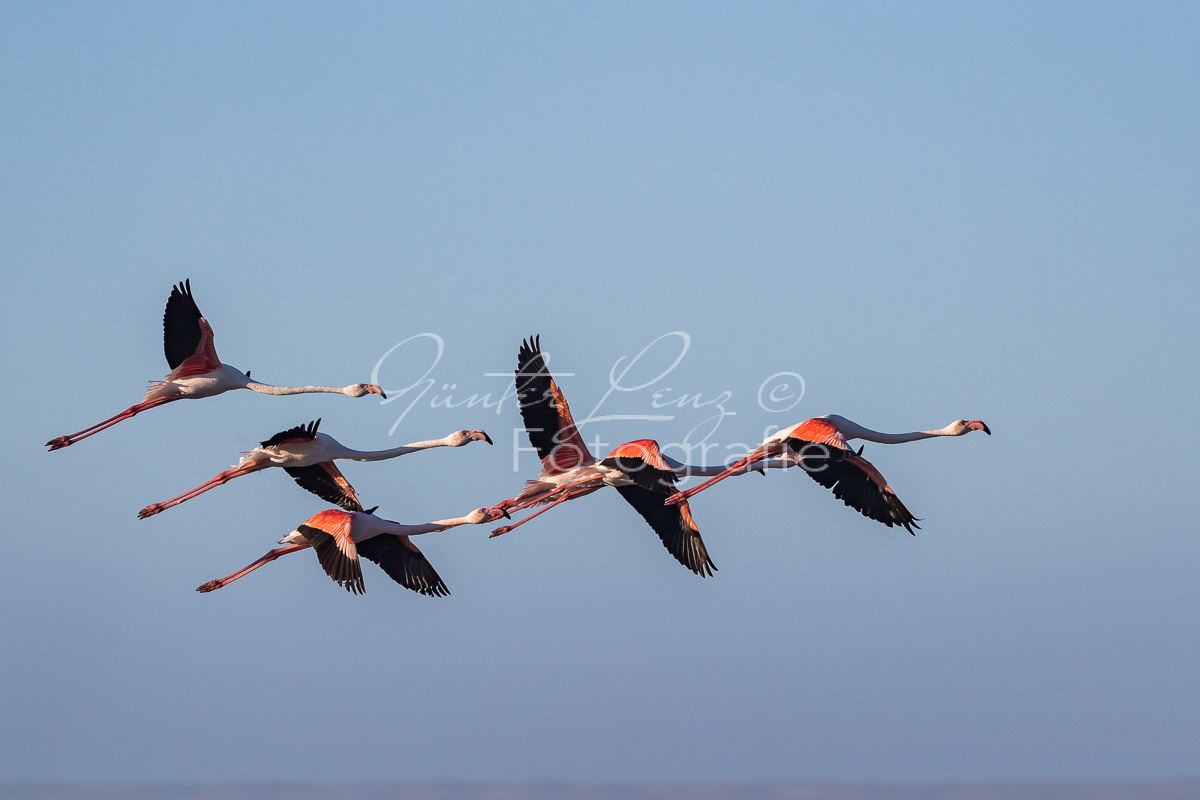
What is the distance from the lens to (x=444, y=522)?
37312mm

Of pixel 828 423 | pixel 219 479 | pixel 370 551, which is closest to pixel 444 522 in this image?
pixel 370 551

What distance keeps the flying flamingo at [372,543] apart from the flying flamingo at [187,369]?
2.85 m

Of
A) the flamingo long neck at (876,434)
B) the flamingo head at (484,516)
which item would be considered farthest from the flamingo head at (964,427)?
the flamingo head at (484,516)

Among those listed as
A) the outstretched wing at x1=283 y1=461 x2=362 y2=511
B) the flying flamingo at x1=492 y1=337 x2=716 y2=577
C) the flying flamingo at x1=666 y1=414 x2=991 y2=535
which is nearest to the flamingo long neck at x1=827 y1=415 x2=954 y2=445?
the flying flamingo at x1=666 y1=414 x2=991 y2=535

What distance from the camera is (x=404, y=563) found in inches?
1446

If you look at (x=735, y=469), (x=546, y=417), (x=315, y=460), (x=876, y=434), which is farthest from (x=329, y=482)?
(x=876, y=434)

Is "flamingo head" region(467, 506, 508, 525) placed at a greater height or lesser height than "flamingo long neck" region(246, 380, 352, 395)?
lesser

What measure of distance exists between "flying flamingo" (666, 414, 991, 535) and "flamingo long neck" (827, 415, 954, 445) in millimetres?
19

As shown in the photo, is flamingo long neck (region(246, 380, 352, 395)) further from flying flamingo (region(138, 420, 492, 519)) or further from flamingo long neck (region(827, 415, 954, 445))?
flamingo long neck (region(827, 415, 954, 445))

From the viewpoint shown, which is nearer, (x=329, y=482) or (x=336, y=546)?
(x=336, y=546)

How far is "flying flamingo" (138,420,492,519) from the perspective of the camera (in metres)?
36.3

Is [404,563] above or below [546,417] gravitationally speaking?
below

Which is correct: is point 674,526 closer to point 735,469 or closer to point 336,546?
point 735,469

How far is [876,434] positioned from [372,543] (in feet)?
Answer: 32.2
